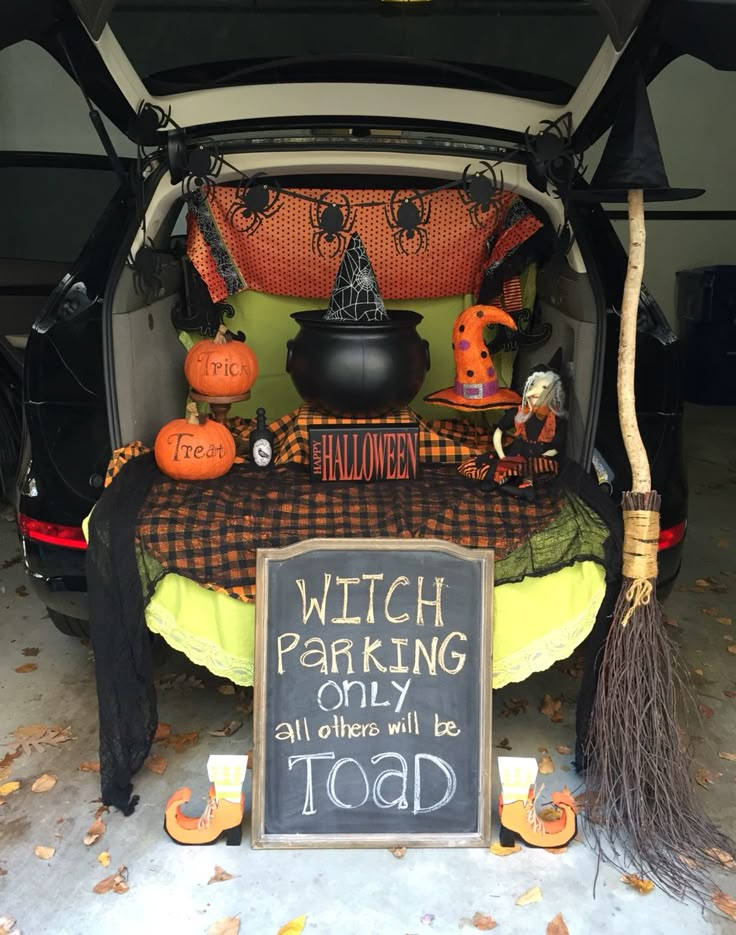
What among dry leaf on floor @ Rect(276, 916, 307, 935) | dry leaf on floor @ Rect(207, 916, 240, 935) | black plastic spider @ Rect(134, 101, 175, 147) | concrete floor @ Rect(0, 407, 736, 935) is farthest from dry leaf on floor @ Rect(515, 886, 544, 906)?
black plastic spider @ Rect(134, 101, 175, 147)

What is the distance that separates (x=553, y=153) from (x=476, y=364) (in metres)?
0.74

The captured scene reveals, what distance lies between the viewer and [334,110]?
9.83 ft

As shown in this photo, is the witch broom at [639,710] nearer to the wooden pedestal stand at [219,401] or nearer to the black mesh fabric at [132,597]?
the black mesh fabric at [132,597]

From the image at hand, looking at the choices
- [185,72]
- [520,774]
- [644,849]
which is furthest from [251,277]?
[644,849]

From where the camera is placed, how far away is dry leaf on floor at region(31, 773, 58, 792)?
284 centimetres

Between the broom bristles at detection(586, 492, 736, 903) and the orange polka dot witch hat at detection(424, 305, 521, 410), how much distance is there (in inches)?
33.4

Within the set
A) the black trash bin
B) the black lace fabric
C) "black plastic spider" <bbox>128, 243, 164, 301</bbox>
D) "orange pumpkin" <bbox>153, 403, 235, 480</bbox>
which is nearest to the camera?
the black lace fabric

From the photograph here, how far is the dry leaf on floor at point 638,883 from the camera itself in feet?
7.95

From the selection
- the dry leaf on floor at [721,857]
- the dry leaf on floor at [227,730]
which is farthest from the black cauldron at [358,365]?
the dry leaf on floor at [721,857]

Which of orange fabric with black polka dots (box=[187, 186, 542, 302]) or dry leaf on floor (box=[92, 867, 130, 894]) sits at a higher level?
orange fabric with black polka dots (box=[187, 186, 542, 302])

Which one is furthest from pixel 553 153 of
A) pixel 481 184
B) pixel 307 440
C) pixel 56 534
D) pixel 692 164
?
pixel 692 164

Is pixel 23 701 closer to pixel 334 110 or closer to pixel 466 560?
pixel 466 560

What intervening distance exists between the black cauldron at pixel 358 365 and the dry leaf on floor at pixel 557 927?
5.28 ft

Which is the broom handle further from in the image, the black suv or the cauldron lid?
the cauldron lid
